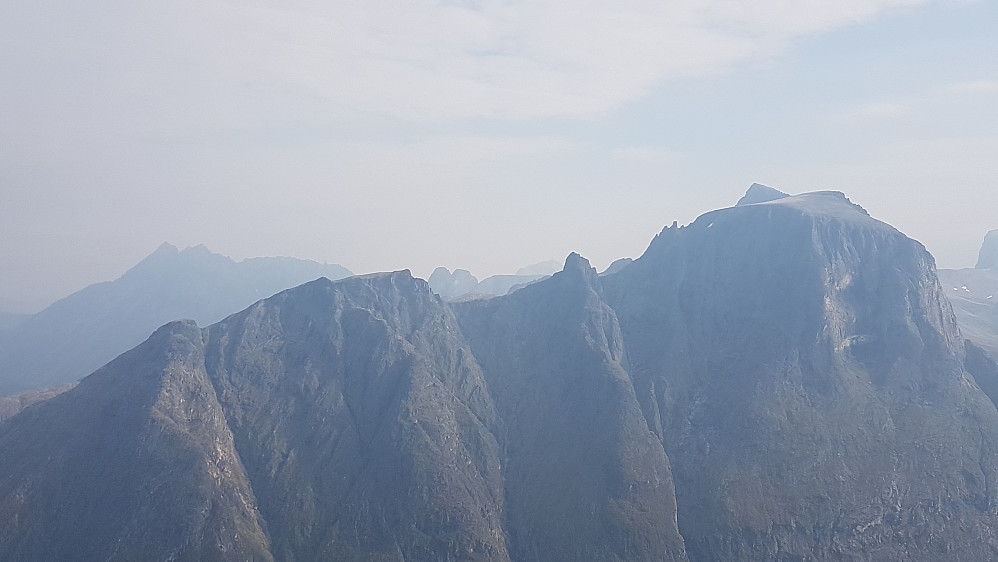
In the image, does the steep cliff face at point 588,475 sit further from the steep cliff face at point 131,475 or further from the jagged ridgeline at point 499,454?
the steep cliff face at point 131,475

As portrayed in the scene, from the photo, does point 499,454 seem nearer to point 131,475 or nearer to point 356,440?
point 356,440

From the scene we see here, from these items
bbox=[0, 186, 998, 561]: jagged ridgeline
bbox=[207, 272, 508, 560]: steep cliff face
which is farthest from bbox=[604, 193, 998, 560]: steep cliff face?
bbox=[207, 272, 508, 560]: steep cliff face

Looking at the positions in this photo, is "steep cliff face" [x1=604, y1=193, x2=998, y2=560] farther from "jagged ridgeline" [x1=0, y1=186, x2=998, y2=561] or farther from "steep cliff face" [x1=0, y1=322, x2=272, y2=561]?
"steep cliff face" [x1=0, y1=322, x2=272, y2=561]

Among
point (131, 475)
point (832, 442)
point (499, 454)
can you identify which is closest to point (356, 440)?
point (499, 454)

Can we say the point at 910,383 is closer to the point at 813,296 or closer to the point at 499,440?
the point at 813,296

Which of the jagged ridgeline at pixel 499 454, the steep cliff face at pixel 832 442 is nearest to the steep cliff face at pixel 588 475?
the jagged ridgeline at pixel 499 454

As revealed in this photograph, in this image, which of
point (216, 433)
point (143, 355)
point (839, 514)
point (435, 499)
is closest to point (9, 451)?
point (143, 355)
